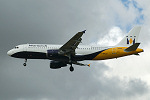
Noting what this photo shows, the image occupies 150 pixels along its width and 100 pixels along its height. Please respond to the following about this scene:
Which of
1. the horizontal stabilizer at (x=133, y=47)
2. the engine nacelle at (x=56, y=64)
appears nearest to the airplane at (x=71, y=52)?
the horizontal stabilizer at (x=133, y=47)

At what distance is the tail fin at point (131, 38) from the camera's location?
93.6 meters

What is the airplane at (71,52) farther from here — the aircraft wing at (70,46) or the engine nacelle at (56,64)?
the engine nacelle at (56,64)

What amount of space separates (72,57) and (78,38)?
726 cm

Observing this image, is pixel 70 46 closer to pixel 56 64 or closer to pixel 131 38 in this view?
pixel 56 64

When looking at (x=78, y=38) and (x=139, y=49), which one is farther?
(x=139, y=49)

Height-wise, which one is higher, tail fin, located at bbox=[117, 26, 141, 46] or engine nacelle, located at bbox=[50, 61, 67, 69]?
tail fin, located at bbox=[117, 26, 141, 46]

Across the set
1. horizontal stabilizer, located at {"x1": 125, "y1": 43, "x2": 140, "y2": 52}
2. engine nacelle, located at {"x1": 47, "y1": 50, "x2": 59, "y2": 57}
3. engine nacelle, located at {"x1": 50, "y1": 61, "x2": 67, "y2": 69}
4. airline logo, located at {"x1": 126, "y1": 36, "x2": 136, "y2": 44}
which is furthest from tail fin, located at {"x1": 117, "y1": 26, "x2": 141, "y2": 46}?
engine nacelle, located at {"x1": 47, "y1": 50, "x2": 59, "y2": 57}

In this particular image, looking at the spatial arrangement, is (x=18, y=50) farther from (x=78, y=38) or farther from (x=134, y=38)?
(x=134, y=38)

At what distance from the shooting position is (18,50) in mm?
90188

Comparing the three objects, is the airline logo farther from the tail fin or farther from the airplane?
the airplane

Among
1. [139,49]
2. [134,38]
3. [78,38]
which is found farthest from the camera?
[134,38]

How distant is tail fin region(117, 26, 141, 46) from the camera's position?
93.6m

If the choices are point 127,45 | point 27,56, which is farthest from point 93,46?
point 27,56

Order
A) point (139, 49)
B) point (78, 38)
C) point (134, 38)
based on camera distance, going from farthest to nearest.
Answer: point (134, 38) < point (139, 49) < point (78, 38)
